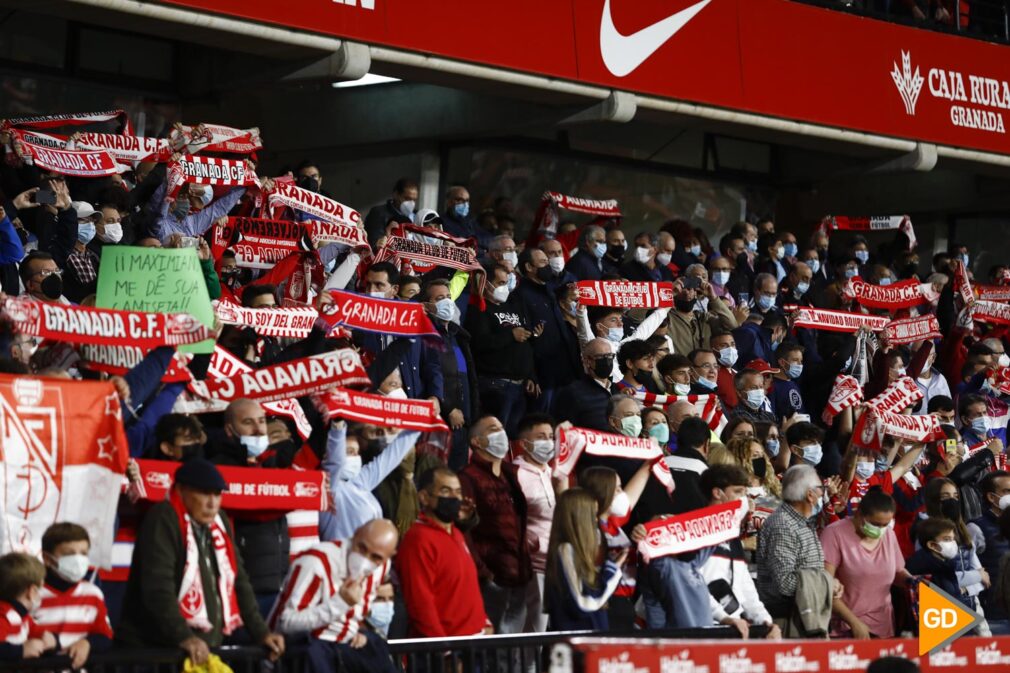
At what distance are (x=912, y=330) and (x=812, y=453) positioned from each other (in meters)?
4.04

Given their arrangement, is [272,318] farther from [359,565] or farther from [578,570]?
[359,565]

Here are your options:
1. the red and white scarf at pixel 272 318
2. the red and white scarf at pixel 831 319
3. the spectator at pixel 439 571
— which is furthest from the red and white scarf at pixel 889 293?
the spectator at pixel 439 571

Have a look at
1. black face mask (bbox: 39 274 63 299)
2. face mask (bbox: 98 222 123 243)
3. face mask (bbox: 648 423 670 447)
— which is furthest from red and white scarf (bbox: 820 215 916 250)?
black face mask (bbox: 39 274 63 299)

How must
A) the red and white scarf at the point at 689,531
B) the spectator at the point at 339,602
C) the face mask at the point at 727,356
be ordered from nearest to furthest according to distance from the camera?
the spectator at the point at 339,602 < the red and white scarf at the point at 689,531 < the face mask at the point at 727,356

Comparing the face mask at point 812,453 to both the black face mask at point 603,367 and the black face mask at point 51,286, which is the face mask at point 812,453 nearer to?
the black face mask at point 603,367

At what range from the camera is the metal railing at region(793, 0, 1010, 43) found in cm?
2128

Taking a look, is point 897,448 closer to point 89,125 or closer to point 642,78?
point 642,78

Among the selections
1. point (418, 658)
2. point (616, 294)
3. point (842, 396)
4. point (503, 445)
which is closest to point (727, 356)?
point (842, 396)

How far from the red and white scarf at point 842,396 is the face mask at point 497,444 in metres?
4.98

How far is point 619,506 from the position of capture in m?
10.0

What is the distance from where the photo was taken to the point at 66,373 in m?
8.91

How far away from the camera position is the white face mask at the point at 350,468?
9.60 meters

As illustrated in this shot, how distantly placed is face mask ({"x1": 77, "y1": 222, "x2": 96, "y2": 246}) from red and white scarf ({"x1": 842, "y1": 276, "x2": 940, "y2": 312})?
800 centimetres

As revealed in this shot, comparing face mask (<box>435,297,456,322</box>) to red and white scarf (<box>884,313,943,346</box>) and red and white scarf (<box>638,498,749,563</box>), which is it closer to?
red and white scarf (<box>638,498,749,563</box>)
